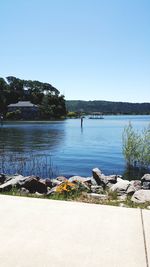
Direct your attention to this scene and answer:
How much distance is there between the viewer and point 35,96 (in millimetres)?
130875

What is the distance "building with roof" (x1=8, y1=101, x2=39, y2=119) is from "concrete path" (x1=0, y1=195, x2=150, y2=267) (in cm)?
11353

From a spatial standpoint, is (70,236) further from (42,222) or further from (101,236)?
(42,222)

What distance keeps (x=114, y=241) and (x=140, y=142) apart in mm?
11702

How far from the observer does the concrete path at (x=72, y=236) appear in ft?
11.1

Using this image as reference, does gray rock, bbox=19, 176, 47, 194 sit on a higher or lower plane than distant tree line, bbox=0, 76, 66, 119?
lower

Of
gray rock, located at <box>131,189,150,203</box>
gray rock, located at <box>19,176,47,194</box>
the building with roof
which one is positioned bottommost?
gray rock, located at <box>19,176,47,194</box>

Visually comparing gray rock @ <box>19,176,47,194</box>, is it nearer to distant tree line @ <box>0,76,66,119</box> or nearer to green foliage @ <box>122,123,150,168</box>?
green foliage @ <box>122,123,150,168</box>

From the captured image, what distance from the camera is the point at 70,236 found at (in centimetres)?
400

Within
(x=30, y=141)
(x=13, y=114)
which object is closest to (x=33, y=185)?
(x=30, y=141)

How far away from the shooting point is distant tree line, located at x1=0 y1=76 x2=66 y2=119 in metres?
122

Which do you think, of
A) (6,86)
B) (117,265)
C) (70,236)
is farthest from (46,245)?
(6,86)

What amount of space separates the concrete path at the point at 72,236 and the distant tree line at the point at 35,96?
116466mm

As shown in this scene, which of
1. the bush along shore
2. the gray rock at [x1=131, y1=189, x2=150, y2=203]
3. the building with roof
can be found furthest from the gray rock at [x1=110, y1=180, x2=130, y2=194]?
the building with roof

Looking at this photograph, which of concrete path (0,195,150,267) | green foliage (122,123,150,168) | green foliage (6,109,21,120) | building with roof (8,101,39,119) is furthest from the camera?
building with roof (8,101,39,119)
